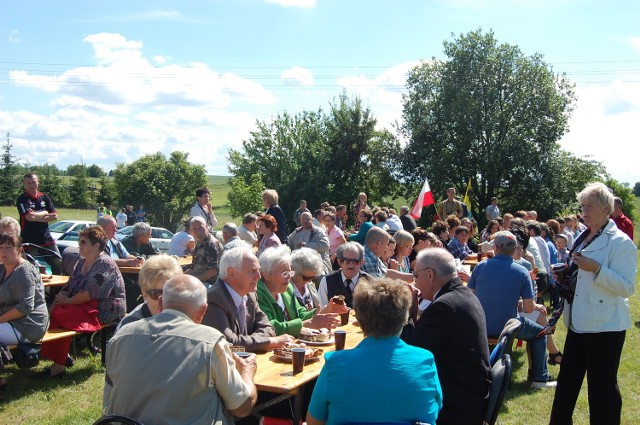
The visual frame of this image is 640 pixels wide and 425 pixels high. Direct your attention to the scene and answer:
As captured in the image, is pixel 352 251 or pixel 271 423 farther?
pixel 352 251

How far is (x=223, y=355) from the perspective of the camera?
8.47 feet

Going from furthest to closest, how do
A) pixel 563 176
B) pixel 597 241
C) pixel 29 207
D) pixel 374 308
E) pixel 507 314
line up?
pixel 563 176 < pixel 29 207 < pixel 507 314 < pixel 597 241 < pixel 374 308

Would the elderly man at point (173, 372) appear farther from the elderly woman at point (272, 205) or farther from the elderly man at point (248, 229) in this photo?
the elderly woman at point (272, 205)

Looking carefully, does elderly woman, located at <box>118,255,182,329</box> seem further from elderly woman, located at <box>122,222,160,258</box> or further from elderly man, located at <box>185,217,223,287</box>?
elderly woman, located at <box>122,222,160,258</box>

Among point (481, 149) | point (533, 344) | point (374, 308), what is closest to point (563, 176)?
point (481, 149)

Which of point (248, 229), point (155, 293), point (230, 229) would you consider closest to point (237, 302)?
point (155, 293)

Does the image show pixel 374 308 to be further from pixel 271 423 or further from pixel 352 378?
pixel 271 423

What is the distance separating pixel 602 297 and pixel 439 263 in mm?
1414

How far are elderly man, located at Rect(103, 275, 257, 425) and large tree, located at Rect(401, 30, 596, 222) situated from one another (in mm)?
26195

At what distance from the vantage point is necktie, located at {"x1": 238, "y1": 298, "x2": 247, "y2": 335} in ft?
12.7

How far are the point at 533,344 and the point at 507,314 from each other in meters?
0.99

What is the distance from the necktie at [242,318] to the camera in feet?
12.7

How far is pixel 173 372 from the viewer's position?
248 cm

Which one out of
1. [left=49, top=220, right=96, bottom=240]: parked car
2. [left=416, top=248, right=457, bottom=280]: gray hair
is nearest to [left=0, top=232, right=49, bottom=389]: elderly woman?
[left=416, top=248, right=457, bottom=280]: gray hair
